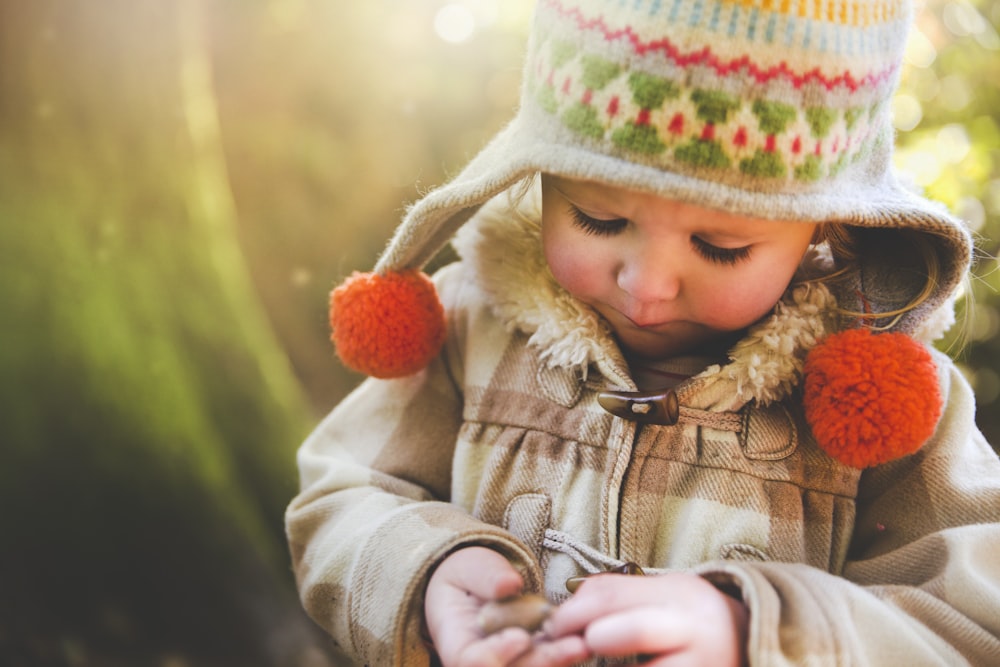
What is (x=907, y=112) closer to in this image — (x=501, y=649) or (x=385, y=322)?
(x=385, y=322)

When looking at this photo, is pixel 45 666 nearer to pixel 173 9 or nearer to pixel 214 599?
pixel 214 599

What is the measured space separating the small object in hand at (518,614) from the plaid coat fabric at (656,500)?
0.40 feet

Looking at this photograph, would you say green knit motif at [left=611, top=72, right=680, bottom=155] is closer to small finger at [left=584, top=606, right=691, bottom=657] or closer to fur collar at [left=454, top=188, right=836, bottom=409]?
fur collar at [left=454, top=188, right=836, bottom=409]

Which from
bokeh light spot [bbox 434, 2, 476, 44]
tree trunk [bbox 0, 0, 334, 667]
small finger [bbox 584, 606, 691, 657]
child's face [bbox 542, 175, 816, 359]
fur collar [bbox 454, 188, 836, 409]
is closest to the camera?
small finger [bbox 584, 606, 691, 657]

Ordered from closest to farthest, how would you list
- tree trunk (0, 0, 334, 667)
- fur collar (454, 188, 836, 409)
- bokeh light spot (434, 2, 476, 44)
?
fur collar (454, 188, 836, 409), tree trunk (0, 0, 334, 667), bokeh light spot (434, 2, 476, 44)

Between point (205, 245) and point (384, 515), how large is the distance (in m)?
0.68

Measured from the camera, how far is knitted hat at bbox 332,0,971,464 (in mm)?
656

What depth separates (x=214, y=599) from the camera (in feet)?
4.42

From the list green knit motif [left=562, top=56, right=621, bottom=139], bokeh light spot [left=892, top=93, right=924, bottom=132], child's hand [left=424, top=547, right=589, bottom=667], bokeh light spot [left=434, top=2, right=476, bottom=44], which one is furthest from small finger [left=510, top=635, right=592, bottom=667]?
bokeh light spot [left=892, top=93, right=924, bottom=132]

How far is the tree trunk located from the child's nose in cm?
85

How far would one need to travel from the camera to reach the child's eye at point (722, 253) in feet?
2.49

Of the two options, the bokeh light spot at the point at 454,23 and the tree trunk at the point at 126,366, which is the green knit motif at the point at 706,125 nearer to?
the bokeh light spot at the point at 454,23

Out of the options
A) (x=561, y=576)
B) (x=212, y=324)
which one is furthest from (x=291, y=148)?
(x=561, y=576)

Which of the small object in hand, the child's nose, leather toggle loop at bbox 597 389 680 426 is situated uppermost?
the child's nose
